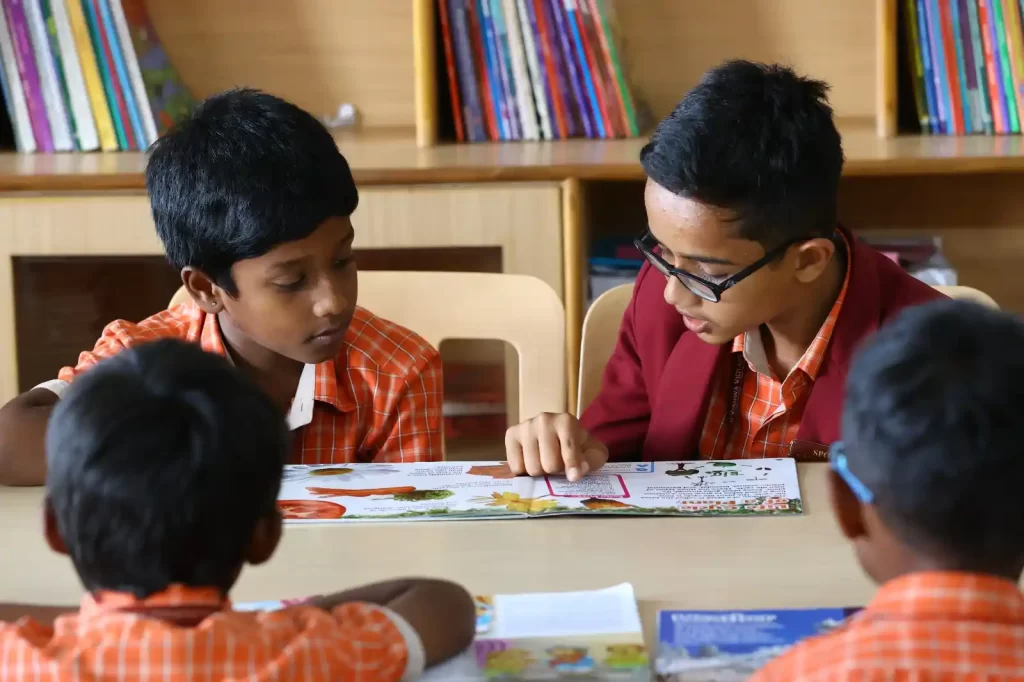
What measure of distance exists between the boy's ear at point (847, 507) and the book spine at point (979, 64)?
1681 mm

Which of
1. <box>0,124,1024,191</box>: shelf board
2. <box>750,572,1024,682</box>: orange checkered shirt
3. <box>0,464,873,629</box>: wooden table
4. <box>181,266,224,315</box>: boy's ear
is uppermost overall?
<box>0,124,1024,191</box>: shelf board

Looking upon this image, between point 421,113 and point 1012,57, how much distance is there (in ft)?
3.46

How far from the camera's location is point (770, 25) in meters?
2.44

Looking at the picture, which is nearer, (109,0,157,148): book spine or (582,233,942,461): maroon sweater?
(582,233,942,461): maroon sweater

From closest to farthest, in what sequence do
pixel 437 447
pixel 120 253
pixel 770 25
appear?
pixel 437 447
pixel 120 253
pixel 770 25

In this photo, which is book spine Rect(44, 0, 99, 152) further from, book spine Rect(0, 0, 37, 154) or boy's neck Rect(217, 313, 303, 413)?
boy's neck Rect(217, 313, 303, 413)

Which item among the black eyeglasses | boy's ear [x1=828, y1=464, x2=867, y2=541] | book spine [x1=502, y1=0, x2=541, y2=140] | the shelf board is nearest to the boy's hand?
the black eyeglasses

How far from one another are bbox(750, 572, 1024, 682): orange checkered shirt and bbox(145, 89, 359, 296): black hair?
804mm

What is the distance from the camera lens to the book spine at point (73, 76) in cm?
226

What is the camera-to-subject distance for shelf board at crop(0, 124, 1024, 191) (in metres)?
2.03

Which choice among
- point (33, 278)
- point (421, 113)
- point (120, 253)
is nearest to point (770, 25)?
point (421, 113)

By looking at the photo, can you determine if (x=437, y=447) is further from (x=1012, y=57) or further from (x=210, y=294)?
(x=1012, y=57)

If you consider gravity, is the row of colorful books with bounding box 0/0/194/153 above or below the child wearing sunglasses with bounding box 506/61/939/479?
above

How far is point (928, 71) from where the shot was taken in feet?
7.37
